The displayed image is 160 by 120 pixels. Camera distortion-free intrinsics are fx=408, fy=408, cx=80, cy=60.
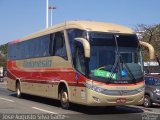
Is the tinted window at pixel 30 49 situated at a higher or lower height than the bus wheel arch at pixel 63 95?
higher

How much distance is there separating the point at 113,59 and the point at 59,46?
3.26 meters

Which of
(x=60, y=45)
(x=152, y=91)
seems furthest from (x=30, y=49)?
(x=152, y=91)

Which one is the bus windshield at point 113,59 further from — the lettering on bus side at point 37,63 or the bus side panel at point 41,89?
the lettering on bus side at point 37,63

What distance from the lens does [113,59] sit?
1516 centimetres

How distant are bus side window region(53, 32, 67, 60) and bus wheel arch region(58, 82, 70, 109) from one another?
4.24 feet

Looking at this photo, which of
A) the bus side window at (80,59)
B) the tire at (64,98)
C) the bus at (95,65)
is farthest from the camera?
the tire at (64,98)

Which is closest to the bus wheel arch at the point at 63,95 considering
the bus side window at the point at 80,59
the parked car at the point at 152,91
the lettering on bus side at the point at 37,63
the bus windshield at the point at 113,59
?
the lettering on bus side at the point at 37,63

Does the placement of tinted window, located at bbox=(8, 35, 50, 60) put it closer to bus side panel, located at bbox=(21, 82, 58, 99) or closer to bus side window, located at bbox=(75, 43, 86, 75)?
bus side panel, located at bbox=(21, 82, 58, 99)

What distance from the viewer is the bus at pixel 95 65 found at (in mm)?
14922

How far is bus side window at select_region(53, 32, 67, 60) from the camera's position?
55.8 feet

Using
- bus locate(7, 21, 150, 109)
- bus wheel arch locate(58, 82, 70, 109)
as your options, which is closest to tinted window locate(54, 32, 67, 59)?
bus locate(7, 21, 150, 109)

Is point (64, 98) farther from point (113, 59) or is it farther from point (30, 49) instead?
point (30, 49)

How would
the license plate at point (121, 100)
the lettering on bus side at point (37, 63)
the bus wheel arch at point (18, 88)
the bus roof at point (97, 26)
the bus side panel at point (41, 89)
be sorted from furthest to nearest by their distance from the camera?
1. the bus wheel arch at point (18, 88)
2. the lettering on bus side at point (37, 63)
3. the bus side panel at point (41, 89)
4. the bus roof at point (97, 26)
5. the license plate at point (121, 100)

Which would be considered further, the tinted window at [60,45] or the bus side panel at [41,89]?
the bus side panel at [41,89]
